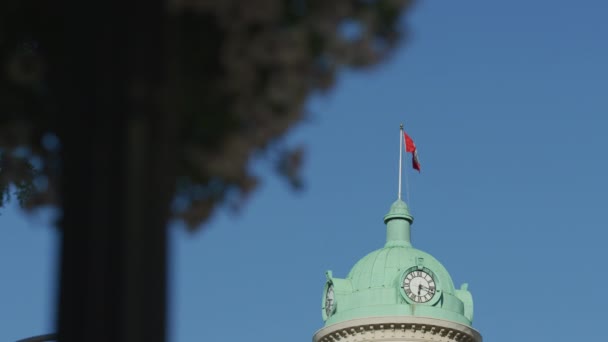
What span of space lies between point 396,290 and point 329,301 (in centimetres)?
420

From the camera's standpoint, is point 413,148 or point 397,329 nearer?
point 397,329

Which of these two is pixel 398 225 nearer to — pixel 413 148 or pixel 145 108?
pixel 413 148

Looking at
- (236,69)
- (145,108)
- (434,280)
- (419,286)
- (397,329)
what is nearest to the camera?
(145,108)

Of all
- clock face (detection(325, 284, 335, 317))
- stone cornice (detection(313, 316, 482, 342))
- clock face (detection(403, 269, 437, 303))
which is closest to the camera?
stone cornice (detection(313, 316, 482, 342))

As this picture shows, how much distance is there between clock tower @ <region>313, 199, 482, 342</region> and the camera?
62.7 metres

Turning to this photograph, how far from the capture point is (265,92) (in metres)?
7.31

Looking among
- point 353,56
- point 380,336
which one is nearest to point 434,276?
point 380,336

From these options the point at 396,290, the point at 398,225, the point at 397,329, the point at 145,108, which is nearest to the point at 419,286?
the point at 396,290

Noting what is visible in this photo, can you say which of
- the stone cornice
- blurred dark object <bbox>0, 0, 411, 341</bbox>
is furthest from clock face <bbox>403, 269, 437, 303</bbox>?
blurred dark object <bbox>0, 0, 411, 341</bbox>

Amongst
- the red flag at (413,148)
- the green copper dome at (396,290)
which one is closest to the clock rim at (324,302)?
the green copper dome at (396,290)

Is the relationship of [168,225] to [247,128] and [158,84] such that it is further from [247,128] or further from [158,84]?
[247,128]

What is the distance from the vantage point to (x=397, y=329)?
62719 mm

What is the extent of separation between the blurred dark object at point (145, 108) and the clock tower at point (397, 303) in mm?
54505

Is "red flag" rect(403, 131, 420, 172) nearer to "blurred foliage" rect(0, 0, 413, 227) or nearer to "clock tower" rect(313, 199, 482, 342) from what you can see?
"clock tower" rect(313, 199, 482, 342)
